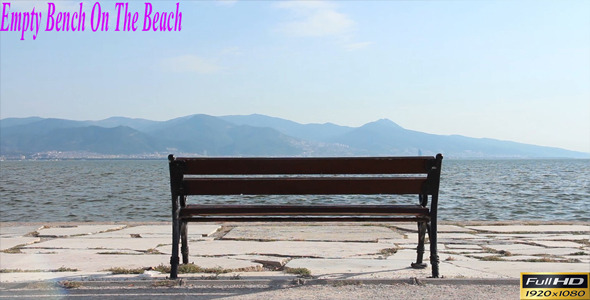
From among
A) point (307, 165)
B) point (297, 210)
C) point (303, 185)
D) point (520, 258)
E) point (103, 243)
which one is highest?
point (307, 165)

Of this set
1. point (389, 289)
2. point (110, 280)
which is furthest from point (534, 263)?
point (110, 280)

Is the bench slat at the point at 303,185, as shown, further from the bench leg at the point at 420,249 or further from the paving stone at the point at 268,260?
the paving stone at the point at 268,260

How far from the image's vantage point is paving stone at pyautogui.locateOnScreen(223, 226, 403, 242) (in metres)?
6.98

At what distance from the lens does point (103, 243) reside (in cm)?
666

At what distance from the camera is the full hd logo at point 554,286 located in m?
4.22

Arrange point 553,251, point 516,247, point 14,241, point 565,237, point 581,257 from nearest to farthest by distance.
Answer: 1. point 581,257
2. point 553,251
3. point 516,247
4. point 14,241
5. point 565,237

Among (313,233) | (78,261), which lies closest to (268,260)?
(78,261)

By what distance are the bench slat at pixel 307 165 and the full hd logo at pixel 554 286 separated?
997 millimetres

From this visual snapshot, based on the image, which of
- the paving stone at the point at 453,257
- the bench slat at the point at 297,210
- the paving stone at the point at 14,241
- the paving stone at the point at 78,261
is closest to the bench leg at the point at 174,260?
the bench slat at the point at 297,210

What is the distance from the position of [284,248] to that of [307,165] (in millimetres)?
1679

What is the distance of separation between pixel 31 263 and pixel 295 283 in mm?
2252

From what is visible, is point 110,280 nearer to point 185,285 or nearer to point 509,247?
point 185,285

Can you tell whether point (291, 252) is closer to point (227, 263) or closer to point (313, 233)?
point (227, 263)

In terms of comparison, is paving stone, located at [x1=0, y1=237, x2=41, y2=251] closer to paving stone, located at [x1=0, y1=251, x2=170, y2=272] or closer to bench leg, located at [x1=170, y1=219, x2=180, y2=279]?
paving stone, located at [x1=0, y1=251, x2=170, y2=272]
